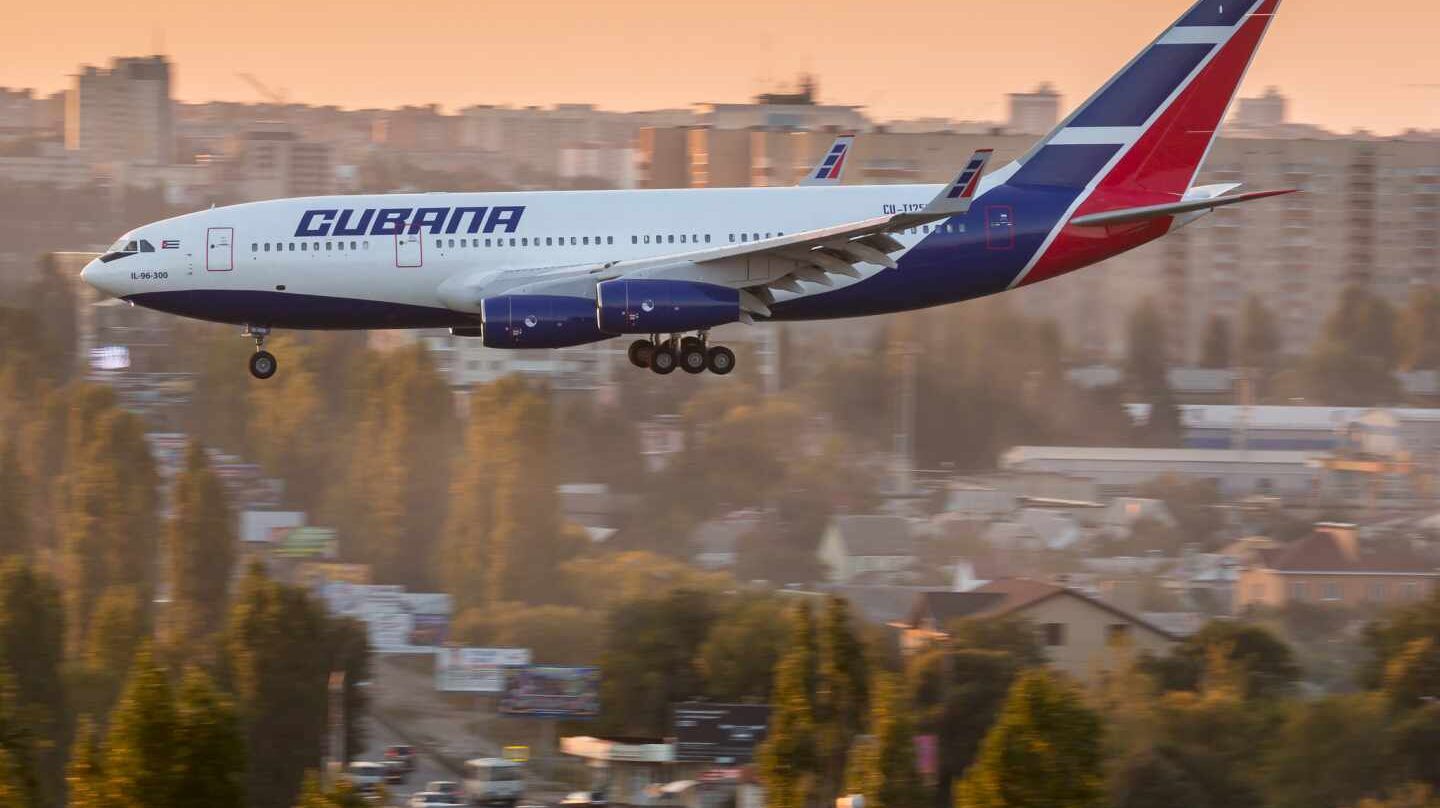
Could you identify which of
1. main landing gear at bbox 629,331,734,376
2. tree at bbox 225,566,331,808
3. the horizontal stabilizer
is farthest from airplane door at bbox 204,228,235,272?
tree at bbox 225,566,331,808

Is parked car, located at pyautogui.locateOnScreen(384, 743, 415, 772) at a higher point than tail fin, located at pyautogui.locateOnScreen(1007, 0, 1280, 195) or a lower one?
lower

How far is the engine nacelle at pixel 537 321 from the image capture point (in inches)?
1277

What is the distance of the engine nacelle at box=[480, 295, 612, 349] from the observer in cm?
3244

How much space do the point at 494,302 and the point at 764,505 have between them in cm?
5731

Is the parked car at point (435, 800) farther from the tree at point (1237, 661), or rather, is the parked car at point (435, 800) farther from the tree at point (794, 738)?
the tree at point (1237, 661)

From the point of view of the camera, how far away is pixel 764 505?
89250 mm

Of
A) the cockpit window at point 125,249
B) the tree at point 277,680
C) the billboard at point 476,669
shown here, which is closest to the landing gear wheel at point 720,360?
the cockpit window at point 125,249

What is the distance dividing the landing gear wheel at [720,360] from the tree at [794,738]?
558 inches

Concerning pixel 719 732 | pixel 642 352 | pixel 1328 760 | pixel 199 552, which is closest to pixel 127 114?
pixel 199 552

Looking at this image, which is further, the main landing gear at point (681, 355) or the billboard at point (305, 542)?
the billboard at point (305, 542)

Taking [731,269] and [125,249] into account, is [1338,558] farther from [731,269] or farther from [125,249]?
[125,249]

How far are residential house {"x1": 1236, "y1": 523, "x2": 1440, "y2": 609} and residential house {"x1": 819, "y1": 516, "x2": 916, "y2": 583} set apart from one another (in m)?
13.9

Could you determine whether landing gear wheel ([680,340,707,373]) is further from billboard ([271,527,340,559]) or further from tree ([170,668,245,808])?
A: billboard ([271,527,340,559])

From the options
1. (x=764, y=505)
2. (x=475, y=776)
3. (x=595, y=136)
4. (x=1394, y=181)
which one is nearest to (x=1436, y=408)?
(x=1394, y=181)
